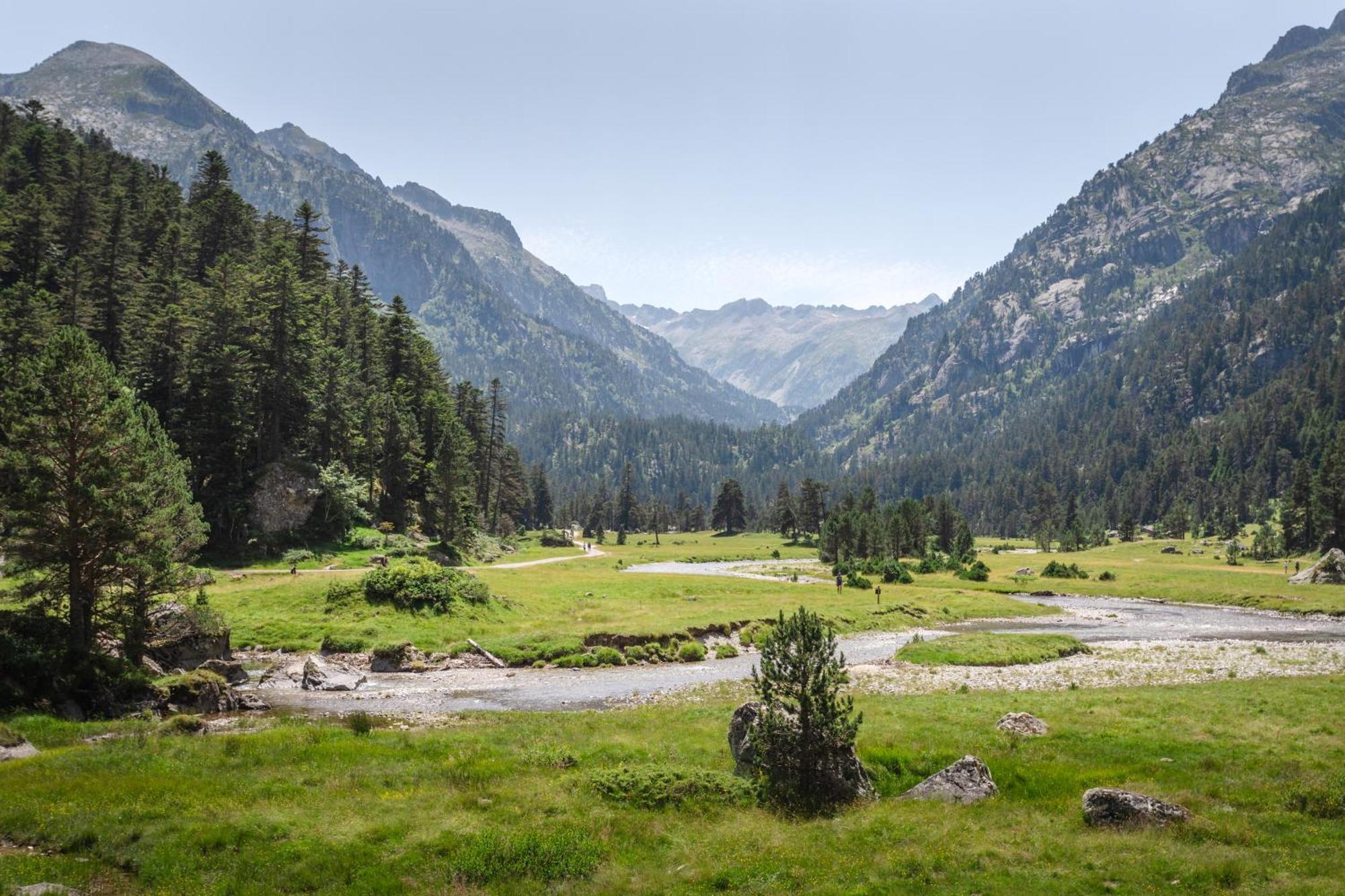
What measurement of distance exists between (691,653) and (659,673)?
5.50 metres

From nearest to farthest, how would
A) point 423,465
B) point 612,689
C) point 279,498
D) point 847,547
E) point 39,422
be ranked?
point 39,422 → point 612,689 → point 279,498 → point 423,465 → point 847,547

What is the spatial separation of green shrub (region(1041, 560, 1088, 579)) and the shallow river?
97.5 feet

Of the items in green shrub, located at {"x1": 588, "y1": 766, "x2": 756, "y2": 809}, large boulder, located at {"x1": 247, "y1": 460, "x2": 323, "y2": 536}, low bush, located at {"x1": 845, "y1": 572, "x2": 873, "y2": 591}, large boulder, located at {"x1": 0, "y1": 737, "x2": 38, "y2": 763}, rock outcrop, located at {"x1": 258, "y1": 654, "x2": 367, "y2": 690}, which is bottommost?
low bush, located at {"x1": 845, "y1": 572, "x2": 873, "y2": 591}

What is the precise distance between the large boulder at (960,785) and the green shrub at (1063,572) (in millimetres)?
100386

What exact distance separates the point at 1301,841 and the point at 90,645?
4349 cm

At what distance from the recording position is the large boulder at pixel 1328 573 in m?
81.9

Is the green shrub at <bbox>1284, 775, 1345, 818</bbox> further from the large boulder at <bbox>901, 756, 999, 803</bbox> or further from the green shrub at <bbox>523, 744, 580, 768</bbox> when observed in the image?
the green shrub at <bbox>523, 744, 580, 768</bbox>

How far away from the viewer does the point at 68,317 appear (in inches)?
2717

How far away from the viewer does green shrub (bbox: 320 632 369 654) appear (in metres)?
43.3

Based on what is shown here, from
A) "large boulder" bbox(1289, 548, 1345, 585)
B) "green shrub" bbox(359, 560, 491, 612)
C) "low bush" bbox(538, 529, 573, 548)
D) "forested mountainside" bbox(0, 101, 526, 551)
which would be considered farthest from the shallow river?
"low bush" bbox(538, 529, 573, 548)

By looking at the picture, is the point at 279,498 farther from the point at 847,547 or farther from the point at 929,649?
the point at 847,547

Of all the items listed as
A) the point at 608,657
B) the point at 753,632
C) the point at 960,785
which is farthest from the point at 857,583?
the point at 960,785

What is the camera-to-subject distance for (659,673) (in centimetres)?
4328

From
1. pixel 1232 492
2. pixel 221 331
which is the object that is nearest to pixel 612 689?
pixel 221 331
